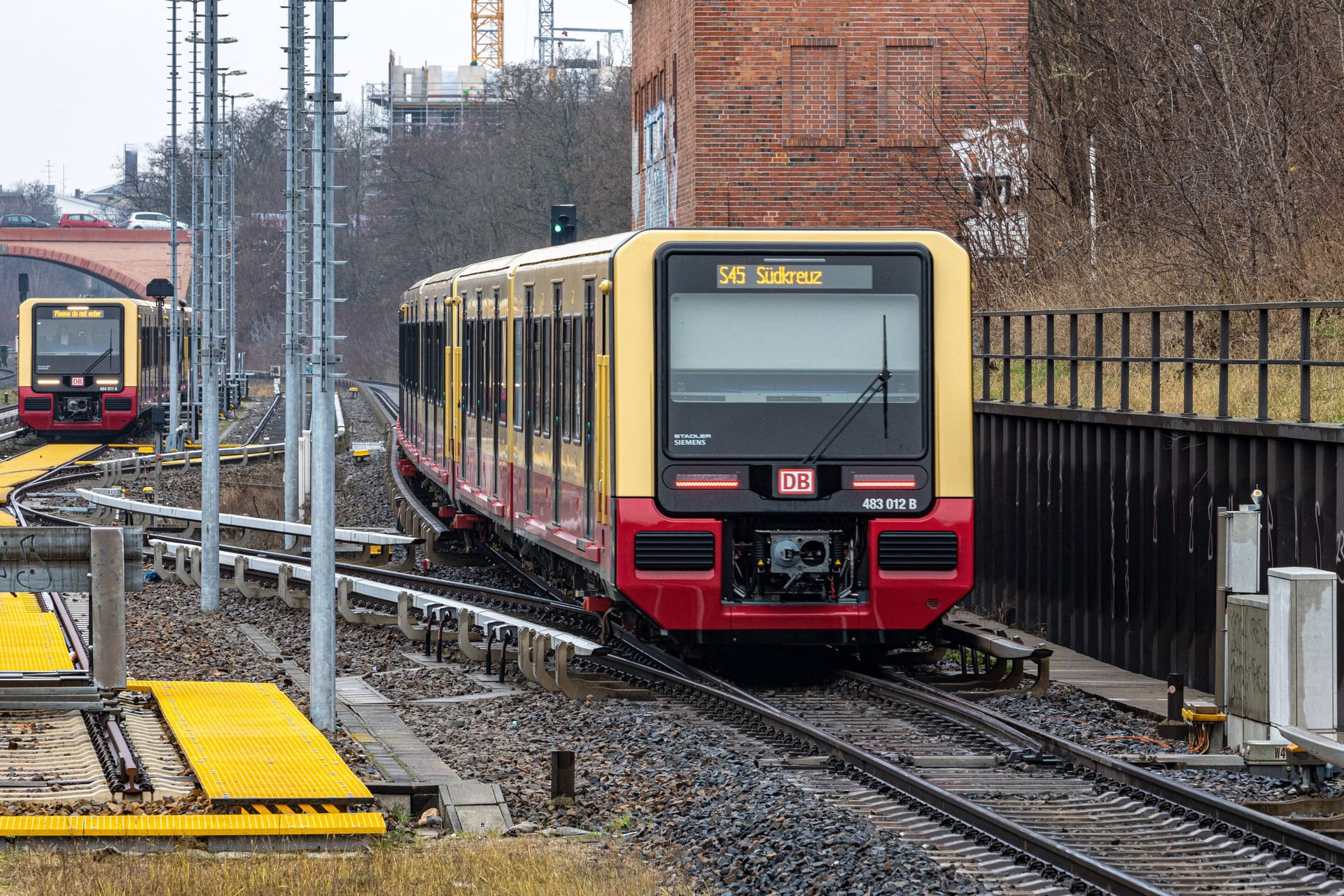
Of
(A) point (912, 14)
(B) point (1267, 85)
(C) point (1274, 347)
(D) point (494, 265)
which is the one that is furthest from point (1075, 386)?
(A) point (912, 14)

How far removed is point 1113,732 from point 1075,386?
15.9 feet

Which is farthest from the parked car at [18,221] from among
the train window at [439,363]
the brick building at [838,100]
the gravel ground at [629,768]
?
the gravel ground at [629,768]

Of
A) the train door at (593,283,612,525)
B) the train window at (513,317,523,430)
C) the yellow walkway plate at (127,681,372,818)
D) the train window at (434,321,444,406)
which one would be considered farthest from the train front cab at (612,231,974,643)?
the train window at (434,321,444,406)

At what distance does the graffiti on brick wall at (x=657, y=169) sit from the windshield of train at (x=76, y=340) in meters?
11.7

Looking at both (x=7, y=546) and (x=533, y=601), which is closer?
(x=7, y=546)

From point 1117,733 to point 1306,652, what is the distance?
5.28 ft

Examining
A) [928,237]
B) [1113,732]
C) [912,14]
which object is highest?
[912,14]

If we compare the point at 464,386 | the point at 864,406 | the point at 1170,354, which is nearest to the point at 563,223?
the point at 464,386

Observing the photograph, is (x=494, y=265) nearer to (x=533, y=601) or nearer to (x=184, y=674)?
(x=533, y=601)

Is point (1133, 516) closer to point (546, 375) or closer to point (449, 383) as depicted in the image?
point (546, 375)

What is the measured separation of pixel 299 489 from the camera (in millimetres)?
30734

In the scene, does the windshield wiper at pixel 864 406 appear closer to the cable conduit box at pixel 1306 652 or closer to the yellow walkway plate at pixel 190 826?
the cable conduit box at pixel 1306 652

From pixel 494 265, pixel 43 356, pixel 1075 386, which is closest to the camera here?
pixel 1075 386

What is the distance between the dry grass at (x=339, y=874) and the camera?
7449mm
